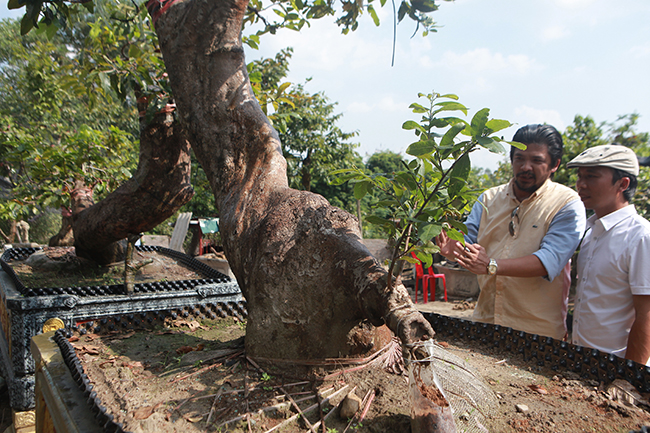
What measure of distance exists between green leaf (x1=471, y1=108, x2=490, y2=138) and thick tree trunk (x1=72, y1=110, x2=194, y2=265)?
2.66 m

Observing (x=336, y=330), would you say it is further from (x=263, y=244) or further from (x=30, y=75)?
(x=30, y=75)

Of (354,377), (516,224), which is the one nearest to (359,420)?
(354,377)

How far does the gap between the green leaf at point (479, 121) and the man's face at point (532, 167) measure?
153 cm

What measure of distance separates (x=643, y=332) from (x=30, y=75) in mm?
9094

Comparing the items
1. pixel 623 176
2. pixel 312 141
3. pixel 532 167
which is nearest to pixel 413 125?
pixel 532 167

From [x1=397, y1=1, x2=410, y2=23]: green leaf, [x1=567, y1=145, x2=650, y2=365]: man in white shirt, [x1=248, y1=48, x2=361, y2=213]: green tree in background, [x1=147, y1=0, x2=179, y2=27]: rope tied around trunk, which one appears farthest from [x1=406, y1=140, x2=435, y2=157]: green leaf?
[x1=248, y1=48, x2=361, y2=213]: green tree in background

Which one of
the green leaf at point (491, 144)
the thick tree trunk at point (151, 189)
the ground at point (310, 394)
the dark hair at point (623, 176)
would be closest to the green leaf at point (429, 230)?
the green leaf at point (491, 144)

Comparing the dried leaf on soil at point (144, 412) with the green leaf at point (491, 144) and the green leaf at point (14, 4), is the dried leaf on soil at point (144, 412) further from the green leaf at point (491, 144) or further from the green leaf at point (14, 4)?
the green leaf at point (14, 4)

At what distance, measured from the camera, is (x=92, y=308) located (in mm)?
2645

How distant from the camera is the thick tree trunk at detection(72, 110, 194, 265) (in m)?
3.13

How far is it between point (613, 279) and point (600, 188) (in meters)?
0.53

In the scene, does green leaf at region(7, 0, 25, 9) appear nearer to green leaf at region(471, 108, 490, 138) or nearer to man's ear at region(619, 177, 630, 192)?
green leaf at region(471, 108, 490, 138)

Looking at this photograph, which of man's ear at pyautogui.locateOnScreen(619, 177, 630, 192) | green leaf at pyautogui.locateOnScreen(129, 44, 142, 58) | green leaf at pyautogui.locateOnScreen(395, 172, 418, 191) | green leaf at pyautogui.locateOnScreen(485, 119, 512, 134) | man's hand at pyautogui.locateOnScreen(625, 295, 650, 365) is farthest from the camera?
green leaf at pyautogui.locateOnScreen(129, 44, 142, 58)

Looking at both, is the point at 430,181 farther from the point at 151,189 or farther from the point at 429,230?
the point at 151,189
